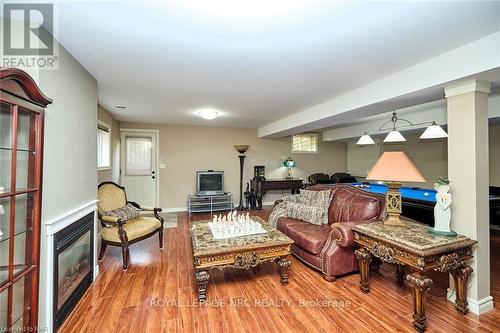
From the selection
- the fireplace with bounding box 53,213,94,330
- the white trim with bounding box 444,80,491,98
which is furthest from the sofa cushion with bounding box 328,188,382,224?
the fireplace with bounding box 53,213,94,330

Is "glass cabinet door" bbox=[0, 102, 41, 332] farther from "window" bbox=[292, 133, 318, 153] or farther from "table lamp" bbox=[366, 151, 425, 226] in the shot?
"window" bbox=[292, 133, 318, 153]

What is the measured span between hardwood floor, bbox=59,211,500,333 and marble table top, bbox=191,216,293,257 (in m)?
0.46

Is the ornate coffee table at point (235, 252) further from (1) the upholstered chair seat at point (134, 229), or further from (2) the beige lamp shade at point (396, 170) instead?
(2) the beige lamp shade at point (396, 170)

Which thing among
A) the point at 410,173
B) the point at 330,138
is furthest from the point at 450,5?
the point at 330,138

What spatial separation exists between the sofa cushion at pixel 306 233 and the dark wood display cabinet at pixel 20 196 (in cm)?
243

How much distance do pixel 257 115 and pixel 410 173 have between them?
3.15 metres

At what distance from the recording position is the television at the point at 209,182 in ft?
18.9

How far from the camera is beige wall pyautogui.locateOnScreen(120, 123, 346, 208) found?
583 centimetres

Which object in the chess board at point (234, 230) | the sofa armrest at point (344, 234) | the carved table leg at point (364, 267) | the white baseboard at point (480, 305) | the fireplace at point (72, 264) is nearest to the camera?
the fireplace at point (72, 264)

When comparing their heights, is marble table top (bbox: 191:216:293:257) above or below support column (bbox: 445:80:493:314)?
below

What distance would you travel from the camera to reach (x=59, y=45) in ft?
6.17

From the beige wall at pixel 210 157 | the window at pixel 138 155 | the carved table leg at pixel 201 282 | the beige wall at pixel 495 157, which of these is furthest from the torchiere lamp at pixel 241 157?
the beige wall at pixel 495 157

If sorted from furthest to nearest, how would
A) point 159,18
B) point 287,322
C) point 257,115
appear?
point 257,115 → point 287,322 → point 159,18

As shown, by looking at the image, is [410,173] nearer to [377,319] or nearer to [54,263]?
[377,319]
